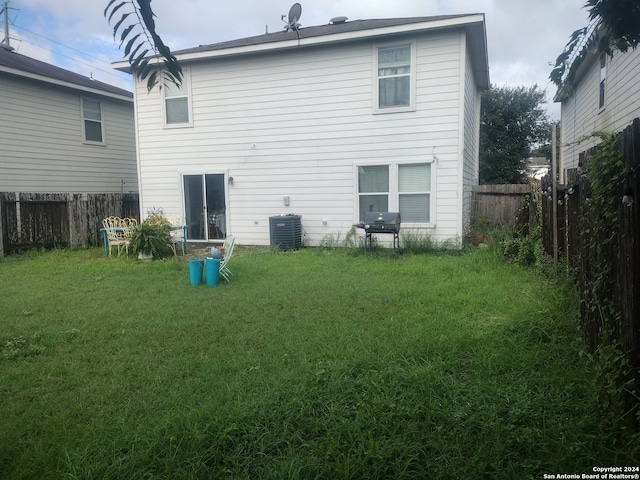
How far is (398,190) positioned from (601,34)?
27.9ft

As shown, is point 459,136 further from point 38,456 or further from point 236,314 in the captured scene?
point 38,456

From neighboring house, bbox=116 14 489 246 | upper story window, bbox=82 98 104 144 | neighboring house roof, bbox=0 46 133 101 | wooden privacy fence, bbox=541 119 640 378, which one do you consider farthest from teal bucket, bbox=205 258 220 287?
upper story window, bbox=82 98 104 144

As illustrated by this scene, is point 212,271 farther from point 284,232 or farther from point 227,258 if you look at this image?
point 284,232

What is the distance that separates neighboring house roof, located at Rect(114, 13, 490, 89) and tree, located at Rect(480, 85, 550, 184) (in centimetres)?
1209

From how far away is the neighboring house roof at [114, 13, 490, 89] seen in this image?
9609 mm

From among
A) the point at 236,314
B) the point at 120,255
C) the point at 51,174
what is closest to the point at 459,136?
the point at 236,314

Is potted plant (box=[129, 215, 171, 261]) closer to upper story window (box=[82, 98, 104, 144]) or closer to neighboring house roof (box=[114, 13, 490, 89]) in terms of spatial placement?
neighboring house roof (box=[114, 13, 490, 89])

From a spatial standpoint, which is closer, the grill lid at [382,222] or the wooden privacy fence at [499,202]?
the grill lid at [382,222]

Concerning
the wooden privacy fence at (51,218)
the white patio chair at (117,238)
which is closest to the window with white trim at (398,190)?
the white patio chair at (117,238)

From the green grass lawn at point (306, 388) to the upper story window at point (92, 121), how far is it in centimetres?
1031

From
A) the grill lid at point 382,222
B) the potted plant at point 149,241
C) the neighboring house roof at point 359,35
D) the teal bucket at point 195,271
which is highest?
the neighboring house roof at point 359,35

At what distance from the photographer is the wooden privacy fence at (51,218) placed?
36.6 feet

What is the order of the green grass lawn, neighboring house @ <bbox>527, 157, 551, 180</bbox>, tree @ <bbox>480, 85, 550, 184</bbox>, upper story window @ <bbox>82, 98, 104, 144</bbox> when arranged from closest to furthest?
the green grass lawn < upper story window @ <bbox>82, 98, 104, 144</bbox> < tree @ <bbox>480, 85, 550, 184</bbox> < neighboring house @ <bbox>527, 157, 551, 180</bbox>

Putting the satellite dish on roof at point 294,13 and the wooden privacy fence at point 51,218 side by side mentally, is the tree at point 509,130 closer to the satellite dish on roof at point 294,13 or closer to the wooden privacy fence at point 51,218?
the satellite dish on roof at point 294,13
